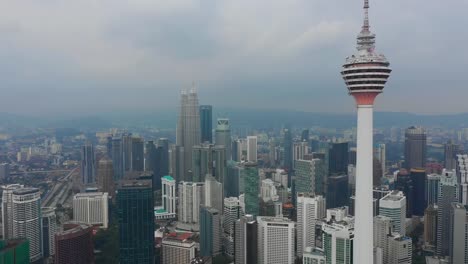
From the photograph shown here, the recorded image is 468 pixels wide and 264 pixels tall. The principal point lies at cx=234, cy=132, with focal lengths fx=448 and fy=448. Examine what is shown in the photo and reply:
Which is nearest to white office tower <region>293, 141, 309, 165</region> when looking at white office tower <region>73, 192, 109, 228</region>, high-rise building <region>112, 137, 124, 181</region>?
high-rise building <region>112, 137, 124, 181</region>

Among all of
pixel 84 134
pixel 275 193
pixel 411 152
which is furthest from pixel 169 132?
pixel 411 152

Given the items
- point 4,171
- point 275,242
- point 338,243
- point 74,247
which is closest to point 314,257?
point 338,243

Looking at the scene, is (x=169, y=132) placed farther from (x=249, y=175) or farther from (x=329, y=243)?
(x=329, y=243)

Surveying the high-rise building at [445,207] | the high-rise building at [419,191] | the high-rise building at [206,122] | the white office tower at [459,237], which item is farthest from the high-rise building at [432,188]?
the high-rise building at [206,122]

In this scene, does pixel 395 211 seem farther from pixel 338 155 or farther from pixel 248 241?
pixel 338 155

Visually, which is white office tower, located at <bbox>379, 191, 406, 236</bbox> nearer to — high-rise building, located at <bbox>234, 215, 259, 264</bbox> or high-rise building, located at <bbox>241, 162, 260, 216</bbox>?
high-rise building, located at <bbox>241, 162, 260, 216</bbox>

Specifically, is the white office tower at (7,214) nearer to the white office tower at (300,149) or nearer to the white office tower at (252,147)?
the white office tower at (252,147)

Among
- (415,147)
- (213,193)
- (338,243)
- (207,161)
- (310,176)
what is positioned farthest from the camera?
(207,161)
